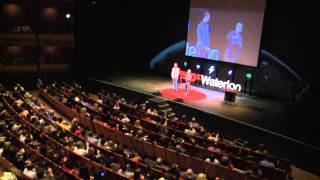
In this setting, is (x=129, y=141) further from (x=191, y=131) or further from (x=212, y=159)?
(x=212, y=159)

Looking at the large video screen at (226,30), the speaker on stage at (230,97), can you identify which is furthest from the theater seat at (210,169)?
the large video screen at (226,30)

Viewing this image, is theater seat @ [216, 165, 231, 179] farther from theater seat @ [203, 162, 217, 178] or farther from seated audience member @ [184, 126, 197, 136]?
seated audience member @ [184, 126, 197, 136]

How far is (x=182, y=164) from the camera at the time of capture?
35.4ft

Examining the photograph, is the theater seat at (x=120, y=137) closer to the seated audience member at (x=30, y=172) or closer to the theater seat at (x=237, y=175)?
the seated audience member at (x=30, y=172)

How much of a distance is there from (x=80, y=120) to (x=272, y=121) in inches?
319

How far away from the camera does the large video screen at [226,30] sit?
17.7 metres

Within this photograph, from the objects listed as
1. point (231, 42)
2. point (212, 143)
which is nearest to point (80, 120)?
point (212, 143)

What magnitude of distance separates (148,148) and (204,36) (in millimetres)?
10231

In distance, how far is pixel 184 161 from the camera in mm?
10672

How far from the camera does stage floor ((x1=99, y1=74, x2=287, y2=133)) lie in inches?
553

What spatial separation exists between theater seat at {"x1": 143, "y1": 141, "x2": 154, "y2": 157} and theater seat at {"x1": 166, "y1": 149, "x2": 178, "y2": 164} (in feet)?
2.14

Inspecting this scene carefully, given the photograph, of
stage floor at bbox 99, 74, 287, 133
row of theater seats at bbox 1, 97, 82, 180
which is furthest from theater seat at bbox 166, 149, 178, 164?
stage floor at bbox 99, 74, 287, 133

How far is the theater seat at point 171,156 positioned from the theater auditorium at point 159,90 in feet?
0.31

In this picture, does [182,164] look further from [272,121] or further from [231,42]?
[231,42]
